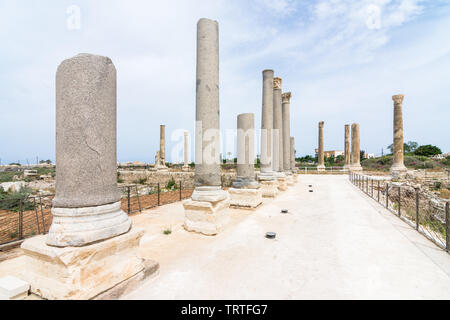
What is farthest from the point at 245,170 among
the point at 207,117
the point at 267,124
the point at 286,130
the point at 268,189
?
the point at 286,130

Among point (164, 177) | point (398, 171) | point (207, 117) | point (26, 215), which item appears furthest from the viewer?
point (164, 177)

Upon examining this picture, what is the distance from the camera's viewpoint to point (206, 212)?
5.64m

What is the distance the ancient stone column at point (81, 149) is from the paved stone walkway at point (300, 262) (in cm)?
116

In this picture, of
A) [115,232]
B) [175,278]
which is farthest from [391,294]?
[115,232]

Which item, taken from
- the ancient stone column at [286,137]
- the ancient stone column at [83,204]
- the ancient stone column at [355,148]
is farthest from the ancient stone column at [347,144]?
the ancient stone column at [83,204]

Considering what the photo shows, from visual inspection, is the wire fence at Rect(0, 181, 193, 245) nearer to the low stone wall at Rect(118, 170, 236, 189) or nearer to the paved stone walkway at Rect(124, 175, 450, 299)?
the paved stone walkway at Rect(124, 175, 450, 299)

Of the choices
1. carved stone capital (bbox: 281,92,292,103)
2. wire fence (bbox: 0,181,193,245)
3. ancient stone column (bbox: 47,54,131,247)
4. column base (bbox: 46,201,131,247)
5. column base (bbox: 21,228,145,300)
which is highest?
carved stone capital (bbox: 281,92,292,103)

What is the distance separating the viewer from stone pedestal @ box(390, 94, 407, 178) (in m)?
19.9

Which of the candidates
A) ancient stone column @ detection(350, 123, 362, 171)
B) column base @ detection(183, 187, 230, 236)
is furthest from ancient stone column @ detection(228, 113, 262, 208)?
ancient stone column @ detection(350, 123, 362, 171)

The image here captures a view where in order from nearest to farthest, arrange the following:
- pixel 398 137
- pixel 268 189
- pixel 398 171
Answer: pixel 268 189 < pixel 398 171 < pixel 398 137

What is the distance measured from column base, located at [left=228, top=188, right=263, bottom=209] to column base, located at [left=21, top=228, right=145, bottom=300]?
5829mm

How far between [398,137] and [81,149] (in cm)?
2475

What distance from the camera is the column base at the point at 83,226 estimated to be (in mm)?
2666

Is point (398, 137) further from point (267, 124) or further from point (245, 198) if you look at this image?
point (245, 198)
